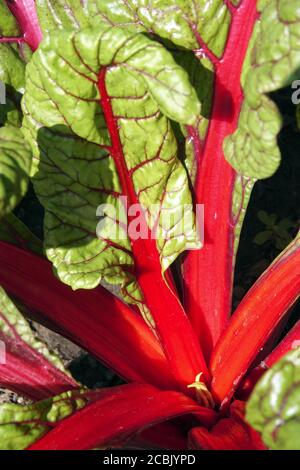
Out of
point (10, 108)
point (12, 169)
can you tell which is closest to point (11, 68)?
point (10, 108)

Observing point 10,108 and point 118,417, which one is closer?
point 118,417

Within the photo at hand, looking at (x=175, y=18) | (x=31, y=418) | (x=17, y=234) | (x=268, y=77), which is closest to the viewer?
(x=268, y=77)

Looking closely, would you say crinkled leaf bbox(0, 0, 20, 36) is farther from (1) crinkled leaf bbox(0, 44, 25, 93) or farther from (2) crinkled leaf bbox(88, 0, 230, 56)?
(2) crinkled leaf bbox(88, 0, 230, 56)

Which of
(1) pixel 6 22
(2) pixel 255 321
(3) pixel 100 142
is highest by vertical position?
(1) pixel 6 22

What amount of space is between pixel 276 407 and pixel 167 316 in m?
0.46

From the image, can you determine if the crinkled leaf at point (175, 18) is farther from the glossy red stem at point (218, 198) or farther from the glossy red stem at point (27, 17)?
the glossy red stem at point (27, 17)

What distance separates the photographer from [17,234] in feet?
5.28

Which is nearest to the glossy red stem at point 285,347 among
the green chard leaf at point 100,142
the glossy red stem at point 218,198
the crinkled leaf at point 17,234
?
the glossy red stem at point 218,198

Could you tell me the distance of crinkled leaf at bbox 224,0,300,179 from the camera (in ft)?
3.78

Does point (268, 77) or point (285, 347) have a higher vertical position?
point (268, 77)

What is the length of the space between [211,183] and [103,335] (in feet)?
1.28

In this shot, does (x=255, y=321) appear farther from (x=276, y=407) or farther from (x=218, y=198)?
(x=276, y=407)

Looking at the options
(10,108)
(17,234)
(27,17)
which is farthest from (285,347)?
(27,17)

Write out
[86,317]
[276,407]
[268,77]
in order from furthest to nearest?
[86,317] → [268,77] → [276,407]
